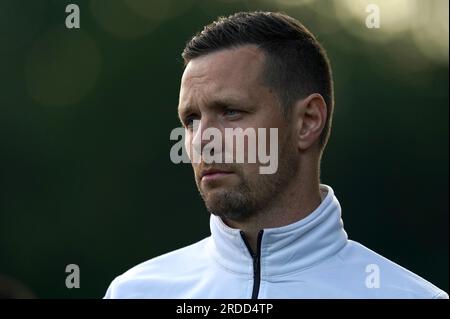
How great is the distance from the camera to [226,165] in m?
2.96

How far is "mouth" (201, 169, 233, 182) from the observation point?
9.73 ft

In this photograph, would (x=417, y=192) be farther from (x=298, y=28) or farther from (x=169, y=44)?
(x=298, y=28)

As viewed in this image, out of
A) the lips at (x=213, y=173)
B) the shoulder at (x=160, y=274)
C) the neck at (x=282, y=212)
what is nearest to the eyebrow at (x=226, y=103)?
the lips at (x=213, y=173)

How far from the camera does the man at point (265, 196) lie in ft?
9.70

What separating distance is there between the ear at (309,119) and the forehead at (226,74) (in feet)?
0.70

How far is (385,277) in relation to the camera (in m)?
2.97

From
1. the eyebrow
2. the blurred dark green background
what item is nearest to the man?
the eyebrow

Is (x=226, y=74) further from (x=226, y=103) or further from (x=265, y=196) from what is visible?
(x=265, y=196)

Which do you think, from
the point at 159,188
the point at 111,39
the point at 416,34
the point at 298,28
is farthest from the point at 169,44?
the point at 298,28

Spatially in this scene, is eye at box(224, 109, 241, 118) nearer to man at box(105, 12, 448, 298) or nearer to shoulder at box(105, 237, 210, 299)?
man at box(105, 12, 448, 298)

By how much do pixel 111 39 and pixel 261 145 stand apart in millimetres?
8519

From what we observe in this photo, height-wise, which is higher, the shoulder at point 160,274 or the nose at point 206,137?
the nose at point 206,137

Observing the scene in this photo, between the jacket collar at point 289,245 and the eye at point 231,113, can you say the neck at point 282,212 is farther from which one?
the eye at point 231,113
